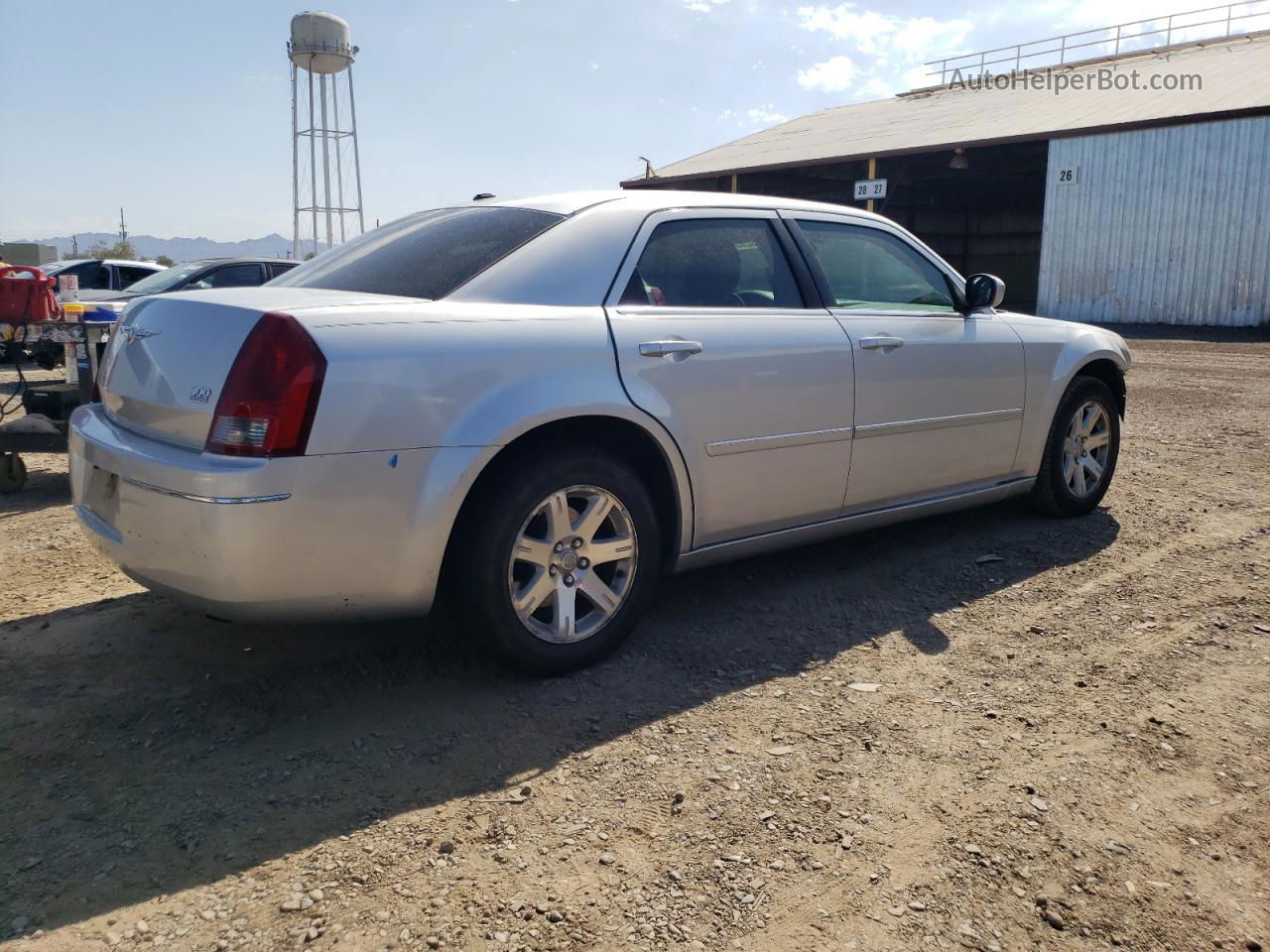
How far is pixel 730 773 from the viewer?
8.82 ft

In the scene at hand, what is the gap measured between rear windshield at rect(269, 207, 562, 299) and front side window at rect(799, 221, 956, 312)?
1311 mm

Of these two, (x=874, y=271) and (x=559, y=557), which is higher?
(x=874, y=271)

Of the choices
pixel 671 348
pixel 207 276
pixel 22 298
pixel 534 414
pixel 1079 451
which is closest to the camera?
pixel 534 414

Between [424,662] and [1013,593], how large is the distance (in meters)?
2.44

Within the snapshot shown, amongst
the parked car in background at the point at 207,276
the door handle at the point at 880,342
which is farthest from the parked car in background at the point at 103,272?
the door handle at the point at 880,342

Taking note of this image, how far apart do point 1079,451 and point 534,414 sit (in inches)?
136

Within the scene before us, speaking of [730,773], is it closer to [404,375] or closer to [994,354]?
[404,375]

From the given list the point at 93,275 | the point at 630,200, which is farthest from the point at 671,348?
the point at 93,275

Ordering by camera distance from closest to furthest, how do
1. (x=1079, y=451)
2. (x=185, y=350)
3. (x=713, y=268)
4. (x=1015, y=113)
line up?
1. (x=185, y=350)
2. (x=713, y=268)
3. (x=1079, y=451)
4. (x=1015, y=113)

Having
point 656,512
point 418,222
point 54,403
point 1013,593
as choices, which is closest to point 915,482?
point 1013,593

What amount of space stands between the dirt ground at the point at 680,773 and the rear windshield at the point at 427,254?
3.69 ft

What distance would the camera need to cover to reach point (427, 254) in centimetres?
340

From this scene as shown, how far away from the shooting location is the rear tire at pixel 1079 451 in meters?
5.05

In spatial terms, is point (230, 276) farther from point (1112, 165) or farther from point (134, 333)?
point (1112, 165)
